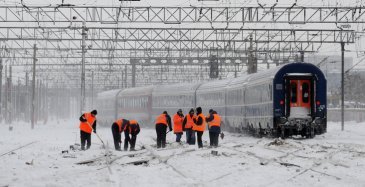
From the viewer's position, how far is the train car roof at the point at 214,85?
3588 centimetres

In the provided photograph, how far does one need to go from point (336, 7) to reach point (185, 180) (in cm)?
2318

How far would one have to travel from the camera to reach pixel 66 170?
1449 centimetres

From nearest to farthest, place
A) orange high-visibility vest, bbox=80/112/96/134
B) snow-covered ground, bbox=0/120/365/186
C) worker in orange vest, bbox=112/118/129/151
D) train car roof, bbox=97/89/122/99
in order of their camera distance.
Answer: snow-covered ground, bbox=0/120/365/186
worker in orange vest, bbox=112/118/129/151
orange high-visibility vest, bbox=80/112/96/134
train car roof, bbox=97/89/122/99

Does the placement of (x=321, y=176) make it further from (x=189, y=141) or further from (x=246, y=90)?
(x=246, y=90)

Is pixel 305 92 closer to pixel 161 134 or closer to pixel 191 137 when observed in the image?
pixel 191 137

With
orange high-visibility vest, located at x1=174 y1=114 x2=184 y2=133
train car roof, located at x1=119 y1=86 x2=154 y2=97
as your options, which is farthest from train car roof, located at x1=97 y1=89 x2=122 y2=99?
orange high-visibility vest, located at x1=174 y1=114 x2=184 y2=133

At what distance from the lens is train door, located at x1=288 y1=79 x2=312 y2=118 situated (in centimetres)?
2638

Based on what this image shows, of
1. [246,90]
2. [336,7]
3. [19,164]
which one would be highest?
[336,7]

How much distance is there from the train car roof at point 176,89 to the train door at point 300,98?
14.8 m

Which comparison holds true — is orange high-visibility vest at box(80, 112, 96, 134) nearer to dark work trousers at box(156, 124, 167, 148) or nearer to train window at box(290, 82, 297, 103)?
dark work trousers at box(156, 124, 167, 148)

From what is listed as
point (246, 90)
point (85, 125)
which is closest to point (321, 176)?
point (85, 125)

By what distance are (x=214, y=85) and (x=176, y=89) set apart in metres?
6.37

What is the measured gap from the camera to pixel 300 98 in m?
26.5

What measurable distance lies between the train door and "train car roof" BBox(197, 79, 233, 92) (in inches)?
351
